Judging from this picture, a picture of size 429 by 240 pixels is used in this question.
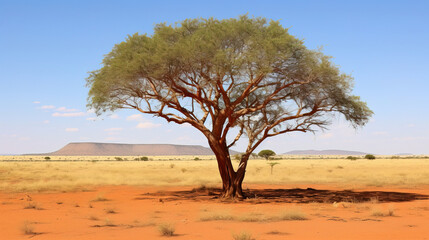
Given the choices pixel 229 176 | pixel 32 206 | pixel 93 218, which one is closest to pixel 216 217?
pixel 93 218

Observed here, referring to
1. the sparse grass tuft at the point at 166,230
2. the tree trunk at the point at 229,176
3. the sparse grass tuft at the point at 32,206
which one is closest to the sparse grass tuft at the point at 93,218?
the sparse grass tuft at the point at 32,206

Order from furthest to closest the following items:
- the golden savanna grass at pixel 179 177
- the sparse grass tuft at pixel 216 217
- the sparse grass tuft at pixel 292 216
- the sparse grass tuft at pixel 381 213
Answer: the golden savanna grass at pixel 179 177 < the sparse grass tuft at pixel 381 213 < the sparse grass tuft at pixel 292 216 < the sparse grass tuft at pixel 216 217

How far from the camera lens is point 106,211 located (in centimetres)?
1728

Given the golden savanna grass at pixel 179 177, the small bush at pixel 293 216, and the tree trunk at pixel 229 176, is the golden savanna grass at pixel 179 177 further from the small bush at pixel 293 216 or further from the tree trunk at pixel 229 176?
the small bush at pixel 293 216

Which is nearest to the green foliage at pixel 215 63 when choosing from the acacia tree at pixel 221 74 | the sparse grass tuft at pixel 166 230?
the acacia tree at pixel 221 74

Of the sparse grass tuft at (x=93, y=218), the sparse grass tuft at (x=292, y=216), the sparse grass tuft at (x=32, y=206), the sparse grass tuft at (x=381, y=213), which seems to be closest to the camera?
the sparse grass tuft at (x=292, y=216)

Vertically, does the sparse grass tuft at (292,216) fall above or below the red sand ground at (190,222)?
above

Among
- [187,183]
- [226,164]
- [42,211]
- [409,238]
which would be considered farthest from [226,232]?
[187,183]

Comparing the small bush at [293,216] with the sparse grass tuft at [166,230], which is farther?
the small bush at [293,216]

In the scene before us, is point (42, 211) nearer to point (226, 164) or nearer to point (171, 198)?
point (171, 198)

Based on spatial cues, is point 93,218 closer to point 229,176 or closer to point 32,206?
point 32,206

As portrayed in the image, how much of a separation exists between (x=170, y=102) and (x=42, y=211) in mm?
8376

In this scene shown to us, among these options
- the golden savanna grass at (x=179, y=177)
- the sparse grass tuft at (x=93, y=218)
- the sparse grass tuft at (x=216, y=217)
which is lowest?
A: the sparse grass tuft at (x=93, y=218)

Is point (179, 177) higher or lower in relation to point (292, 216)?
higher
